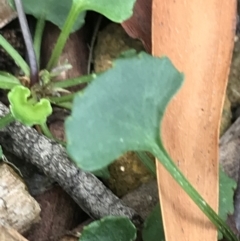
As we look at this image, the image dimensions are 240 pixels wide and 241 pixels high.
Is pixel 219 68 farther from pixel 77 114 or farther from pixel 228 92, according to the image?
pixel 77 114

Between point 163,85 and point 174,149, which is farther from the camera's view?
point 174,149

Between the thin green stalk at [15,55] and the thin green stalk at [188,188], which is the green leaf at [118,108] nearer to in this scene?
the thin green stalk at [188,188]

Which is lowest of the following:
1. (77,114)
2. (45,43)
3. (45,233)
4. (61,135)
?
(45,233)

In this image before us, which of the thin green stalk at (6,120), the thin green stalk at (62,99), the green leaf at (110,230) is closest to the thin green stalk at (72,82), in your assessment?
the thin green stalk at (62,99)

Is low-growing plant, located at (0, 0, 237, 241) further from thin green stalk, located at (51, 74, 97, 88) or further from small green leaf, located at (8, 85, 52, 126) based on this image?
thin green stalk, located at (51, 74, 97, 88)

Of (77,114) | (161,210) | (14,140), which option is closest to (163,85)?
(77,114)

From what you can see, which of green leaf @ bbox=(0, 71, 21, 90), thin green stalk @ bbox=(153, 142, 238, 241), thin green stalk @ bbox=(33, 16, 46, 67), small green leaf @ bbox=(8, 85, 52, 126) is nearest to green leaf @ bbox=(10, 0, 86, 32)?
thin green stalk @ bbox=(33, 16, 46, 67)

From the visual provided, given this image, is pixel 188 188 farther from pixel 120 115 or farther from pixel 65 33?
pixel 65 33
